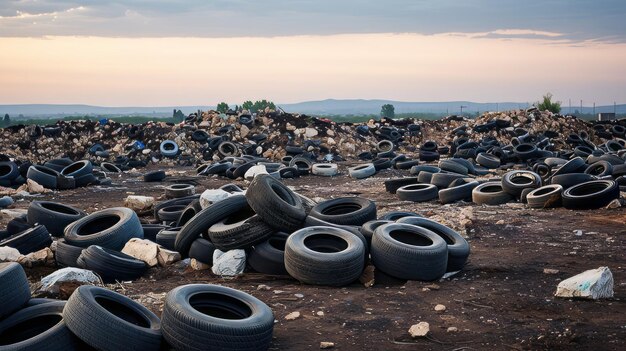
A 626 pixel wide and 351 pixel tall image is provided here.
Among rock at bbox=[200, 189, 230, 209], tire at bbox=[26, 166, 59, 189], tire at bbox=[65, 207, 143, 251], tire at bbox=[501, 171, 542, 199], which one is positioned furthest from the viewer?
tire at bbox=[26, 166, 59, 189]

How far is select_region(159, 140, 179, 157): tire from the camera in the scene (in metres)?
30.6

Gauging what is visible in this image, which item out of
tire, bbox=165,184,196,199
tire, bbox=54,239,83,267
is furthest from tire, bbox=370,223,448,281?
tire, bbox=165,184,196,199

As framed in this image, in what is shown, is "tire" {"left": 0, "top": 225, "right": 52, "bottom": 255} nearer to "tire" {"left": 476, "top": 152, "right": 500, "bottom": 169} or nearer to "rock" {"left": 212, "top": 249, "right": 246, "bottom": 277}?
"rock" {"left": 212, "top": 249, "right": 246, "bottom": 277}

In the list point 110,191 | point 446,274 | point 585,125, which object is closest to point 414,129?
point 585,125

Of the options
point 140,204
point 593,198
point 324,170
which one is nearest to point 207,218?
point 140,204

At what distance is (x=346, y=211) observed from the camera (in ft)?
34.9

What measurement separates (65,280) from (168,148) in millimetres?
23847

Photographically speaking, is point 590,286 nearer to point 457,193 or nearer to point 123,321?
point 123,321

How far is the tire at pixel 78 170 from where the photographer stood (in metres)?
19.9

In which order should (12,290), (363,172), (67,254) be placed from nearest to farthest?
(12,290) → (67,254) → (363,172)

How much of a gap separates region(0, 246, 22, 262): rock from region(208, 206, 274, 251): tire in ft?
8.92

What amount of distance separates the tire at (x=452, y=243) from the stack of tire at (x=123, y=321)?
127 inches

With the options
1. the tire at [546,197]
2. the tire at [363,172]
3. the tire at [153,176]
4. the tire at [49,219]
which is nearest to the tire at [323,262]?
the tire at [49,219]

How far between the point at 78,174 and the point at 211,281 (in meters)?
12.8
